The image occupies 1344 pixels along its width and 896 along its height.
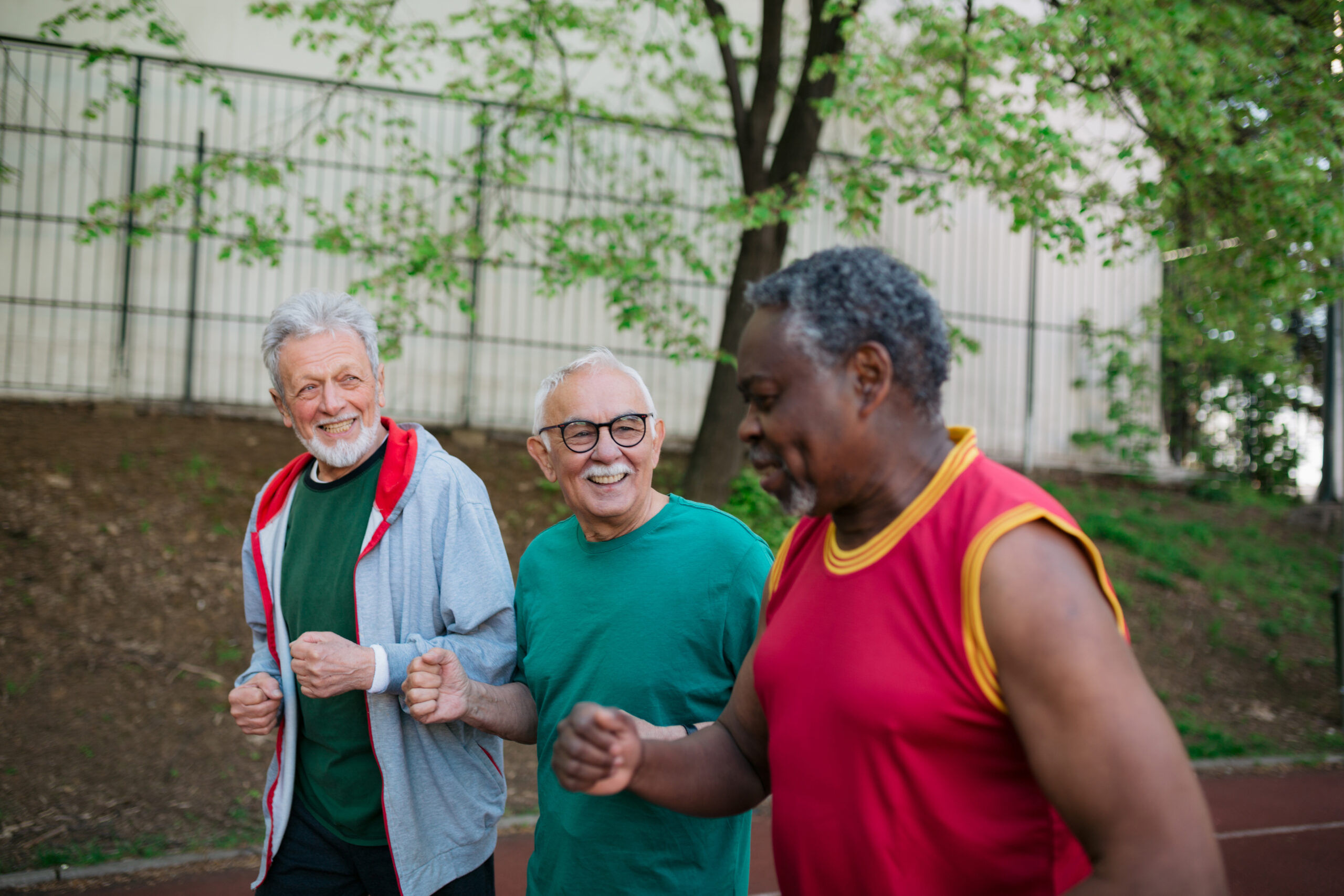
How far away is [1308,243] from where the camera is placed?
7.42 m

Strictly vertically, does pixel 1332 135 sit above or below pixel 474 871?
above

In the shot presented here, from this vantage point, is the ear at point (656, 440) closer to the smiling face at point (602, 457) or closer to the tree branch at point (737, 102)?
the smiling face at point (602, 457)

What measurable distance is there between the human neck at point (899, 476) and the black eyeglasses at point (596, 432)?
96 cm

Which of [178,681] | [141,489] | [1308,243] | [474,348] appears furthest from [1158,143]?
[141,489]

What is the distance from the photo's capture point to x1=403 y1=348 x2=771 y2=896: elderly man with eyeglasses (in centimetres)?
214

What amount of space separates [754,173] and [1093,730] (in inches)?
295

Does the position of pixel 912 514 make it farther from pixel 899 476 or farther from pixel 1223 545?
pixel 1223 545

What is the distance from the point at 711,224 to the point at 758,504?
2.45 m

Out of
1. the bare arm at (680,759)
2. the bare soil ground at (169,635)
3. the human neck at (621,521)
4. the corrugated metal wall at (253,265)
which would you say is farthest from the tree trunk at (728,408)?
the bare arm at (680,759)

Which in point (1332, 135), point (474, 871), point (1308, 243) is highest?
point (1332, 135)

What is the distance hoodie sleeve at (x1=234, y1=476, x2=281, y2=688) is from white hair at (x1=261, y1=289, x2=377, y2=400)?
383 millimetres

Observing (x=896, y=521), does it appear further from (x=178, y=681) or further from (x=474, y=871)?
(x=178, y=681)

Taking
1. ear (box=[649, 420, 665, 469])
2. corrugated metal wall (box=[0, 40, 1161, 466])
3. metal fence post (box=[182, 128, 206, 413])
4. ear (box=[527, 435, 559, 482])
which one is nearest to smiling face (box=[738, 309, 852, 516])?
ear (box=[649, 420, 665, 469])

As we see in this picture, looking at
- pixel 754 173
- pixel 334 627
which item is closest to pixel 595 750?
pixel 334 627
